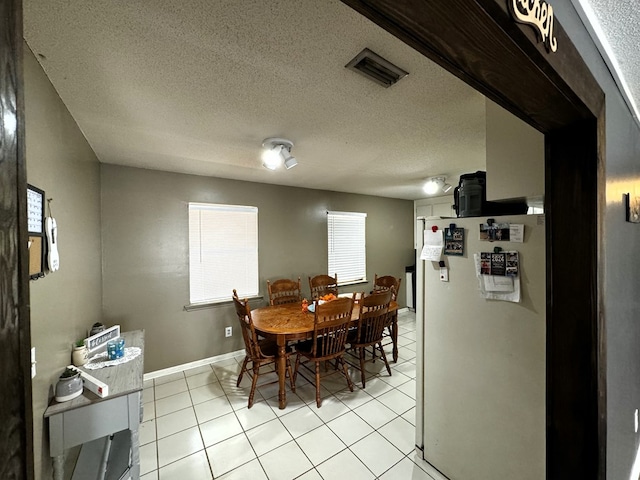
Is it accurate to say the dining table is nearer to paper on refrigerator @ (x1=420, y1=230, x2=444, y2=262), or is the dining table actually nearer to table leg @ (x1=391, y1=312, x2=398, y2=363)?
table leg @ (x1=391, y1=312, x2=398, y2=363)

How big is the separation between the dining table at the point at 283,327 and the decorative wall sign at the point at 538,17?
2310 mm

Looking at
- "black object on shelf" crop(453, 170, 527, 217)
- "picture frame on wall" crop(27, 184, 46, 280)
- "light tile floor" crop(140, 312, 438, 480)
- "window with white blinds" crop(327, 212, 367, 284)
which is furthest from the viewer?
"window with white blinds" crop(327, 212, 367, 284)

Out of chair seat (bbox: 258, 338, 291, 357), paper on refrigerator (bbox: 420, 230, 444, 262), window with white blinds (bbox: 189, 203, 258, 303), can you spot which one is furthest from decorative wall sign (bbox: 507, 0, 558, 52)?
window with white blinds (bbox: 189, 203, 258, 303)

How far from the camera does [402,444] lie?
1.99 m

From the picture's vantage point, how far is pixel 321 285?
397 centimetres

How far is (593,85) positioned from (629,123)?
1009 mm

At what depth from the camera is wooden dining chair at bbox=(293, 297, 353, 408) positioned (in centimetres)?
240

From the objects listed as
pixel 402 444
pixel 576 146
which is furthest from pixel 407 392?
pixel 576 146

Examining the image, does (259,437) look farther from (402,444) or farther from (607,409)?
(607,409)

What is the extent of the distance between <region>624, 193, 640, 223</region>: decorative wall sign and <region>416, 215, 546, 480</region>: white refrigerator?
66cm

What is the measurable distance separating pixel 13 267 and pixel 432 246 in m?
→ 1.76

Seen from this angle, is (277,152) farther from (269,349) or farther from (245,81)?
(269,349)

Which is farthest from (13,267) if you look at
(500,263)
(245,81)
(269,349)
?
(269,349)

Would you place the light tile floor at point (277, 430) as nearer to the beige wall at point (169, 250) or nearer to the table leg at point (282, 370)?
the table leg at point (282, 370)
